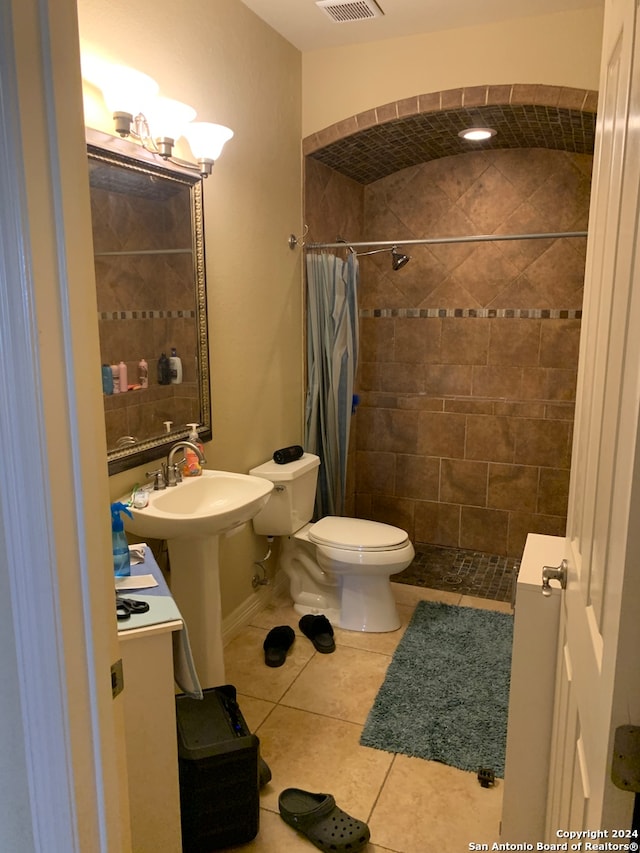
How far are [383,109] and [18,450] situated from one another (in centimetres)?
290

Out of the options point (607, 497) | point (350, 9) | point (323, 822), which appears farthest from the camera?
point (350, 9)

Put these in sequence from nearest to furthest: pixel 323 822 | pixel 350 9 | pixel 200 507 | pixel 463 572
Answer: pixel 323 822
pixel 200 507
pixel 350 9
pixel 463 572

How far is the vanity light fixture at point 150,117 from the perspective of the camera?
6.25 ft

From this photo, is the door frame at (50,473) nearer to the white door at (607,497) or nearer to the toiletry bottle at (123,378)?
the white door at (607,497)

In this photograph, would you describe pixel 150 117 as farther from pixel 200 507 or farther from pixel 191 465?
pixel 200 507

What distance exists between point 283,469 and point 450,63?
2083mm

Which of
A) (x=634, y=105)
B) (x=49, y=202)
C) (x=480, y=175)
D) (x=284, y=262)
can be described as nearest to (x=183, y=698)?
(x=49, y=202)

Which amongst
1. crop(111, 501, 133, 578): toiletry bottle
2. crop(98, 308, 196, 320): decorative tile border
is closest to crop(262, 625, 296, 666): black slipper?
crop(111, 501, 133, 578): toiletry bottle

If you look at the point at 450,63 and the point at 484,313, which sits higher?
the point at 450,63

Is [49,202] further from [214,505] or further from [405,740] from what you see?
[405,740]

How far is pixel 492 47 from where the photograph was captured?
113 inches

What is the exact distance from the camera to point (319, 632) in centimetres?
281

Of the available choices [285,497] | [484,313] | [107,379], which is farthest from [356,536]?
[484,313]

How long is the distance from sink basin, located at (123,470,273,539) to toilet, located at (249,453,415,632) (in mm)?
454
